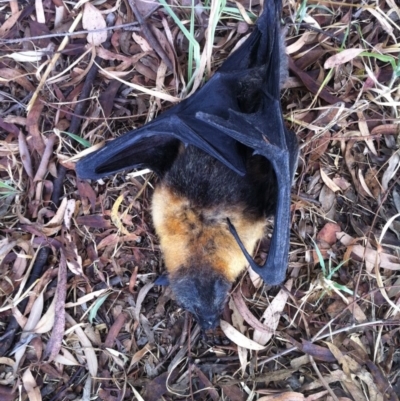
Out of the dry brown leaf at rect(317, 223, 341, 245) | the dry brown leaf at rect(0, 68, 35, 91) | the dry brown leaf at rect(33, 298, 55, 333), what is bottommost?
the dry brown leaf at rect(33, 298, 55, 333)

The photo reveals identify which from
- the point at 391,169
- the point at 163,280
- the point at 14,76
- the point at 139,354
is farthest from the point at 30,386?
the point at 391,169

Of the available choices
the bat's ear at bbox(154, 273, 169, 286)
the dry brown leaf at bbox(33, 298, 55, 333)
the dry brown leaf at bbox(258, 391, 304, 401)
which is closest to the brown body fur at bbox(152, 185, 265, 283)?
the bat's ear at bbox(154, 273, 169, 286)

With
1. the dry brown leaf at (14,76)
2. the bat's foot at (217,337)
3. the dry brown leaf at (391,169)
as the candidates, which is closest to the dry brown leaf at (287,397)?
the bat's foot at (217,337)

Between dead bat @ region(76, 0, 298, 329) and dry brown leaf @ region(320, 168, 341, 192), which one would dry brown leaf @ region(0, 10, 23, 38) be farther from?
dry brown leaf @ region(320, 168, 341, 192)

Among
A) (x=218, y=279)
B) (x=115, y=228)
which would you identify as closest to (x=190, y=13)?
(x=115, y=228)

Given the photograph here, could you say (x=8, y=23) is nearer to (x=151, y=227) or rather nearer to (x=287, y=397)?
(x=151, y=227)

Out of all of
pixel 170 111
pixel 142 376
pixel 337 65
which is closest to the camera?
pixel 170 111

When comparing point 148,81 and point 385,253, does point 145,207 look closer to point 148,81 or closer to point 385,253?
point 148,81
